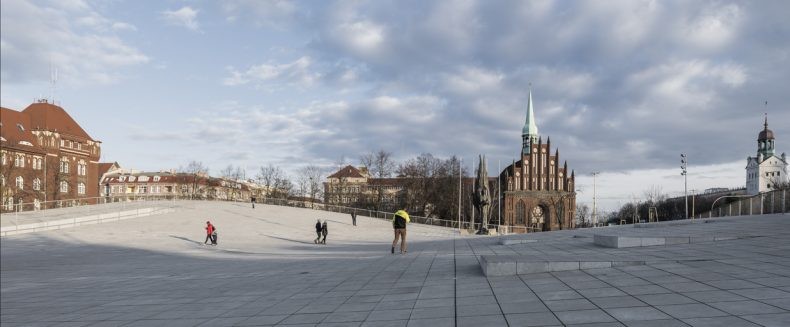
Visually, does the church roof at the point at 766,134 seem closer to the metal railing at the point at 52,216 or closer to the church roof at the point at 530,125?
the church roof at the point at 530,125

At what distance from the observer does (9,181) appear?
6250 cm

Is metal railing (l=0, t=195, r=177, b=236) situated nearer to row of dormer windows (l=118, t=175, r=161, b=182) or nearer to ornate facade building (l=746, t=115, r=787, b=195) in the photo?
row of dormer windows (l=118, t=175, r=161, b=182)

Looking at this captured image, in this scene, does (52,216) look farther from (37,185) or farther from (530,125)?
(530,125)

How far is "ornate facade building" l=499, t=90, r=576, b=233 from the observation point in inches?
3290

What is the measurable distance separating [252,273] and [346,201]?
64.4 meters

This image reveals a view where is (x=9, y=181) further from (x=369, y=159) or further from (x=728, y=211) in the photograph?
(x=728, y=211)

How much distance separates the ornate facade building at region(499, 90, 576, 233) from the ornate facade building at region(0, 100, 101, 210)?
60018 mm

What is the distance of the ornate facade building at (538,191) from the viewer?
83.6 metres

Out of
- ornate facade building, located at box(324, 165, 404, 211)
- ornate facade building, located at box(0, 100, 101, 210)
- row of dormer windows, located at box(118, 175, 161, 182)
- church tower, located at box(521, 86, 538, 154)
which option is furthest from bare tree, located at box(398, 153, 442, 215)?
row of dormer windows, located at box(118, 175, 161, 182)

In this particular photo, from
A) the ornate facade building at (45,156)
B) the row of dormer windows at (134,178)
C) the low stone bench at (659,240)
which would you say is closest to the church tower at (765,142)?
the low stone bench at (659,240)

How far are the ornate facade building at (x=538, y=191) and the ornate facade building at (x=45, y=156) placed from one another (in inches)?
2363

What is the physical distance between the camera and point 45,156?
73.9 metres

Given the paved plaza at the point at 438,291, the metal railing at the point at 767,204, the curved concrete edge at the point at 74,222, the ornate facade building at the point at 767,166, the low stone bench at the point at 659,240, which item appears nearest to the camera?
the paved plaza at the point at 438,291

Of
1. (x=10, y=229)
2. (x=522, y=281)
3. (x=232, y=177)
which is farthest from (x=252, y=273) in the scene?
(x=232, y=177)
